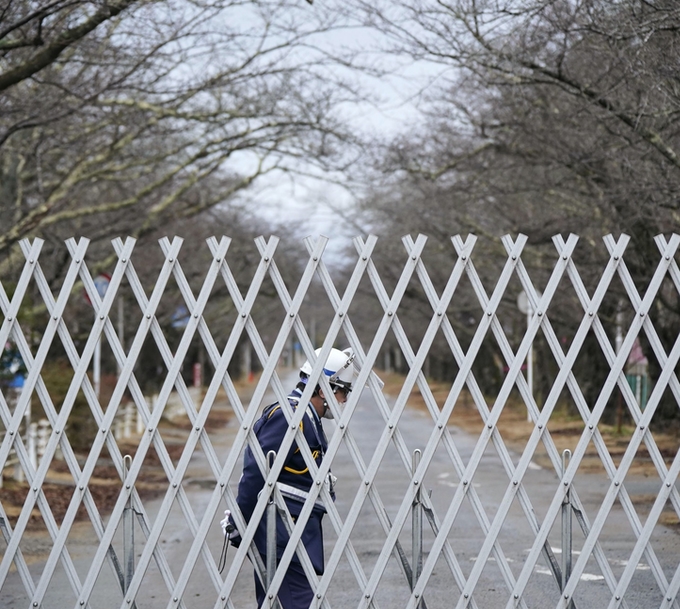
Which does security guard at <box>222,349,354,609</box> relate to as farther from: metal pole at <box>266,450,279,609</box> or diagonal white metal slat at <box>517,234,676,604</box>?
diagonal white metal slat at <box>517,234,676,604</box>

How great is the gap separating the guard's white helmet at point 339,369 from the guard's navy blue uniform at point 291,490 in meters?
0.19

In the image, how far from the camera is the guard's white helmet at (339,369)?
5.44 m

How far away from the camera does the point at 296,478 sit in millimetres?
5480

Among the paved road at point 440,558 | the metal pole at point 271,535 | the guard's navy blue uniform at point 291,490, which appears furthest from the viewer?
the paved road at point 440,558

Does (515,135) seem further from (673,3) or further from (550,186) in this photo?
(673,3)

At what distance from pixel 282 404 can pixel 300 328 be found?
403 mm

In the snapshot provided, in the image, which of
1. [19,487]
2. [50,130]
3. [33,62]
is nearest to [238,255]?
[50,130]

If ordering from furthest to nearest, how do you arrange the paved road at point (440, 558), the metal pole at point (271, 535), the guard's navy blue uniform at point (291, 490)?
1. the paved road at point (440, 558)
2. the guard's navy blue uniform at point (291, 490)
3. the metal pole at point (271, 535)

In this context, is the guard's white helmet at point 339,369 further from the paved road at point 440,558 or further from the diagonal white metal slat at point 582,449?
the paved road at point 440,558

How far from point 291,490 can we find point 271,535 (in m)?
0.24

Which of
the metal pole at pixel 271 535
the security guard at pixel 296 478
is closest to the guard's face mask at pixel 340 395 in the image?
the security guard at pixel 296 478

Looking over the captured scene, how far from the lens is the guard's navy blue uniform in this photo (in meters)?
5.43

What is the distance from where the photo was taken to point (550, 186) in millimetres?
17188

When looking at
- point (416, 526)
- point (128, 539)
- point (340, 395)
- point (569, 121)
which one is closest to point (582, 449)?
point (416, 526)
